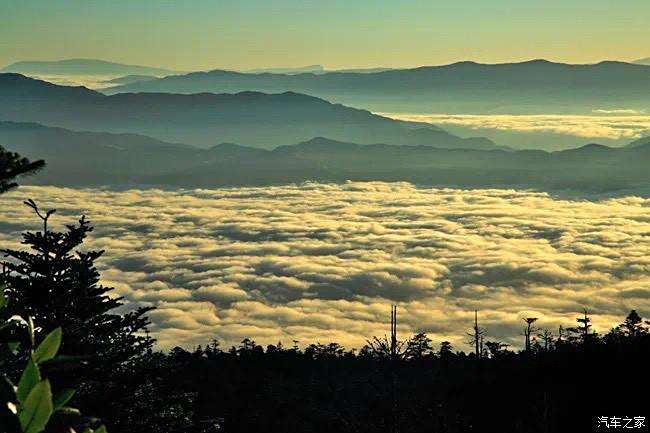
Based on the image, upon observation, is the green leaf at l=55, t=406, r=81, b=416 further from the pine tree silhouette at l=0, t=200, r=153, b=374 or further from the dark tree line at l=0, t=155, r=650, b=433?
the pine tree silhouette at l=0, t=200, r=153, b=374

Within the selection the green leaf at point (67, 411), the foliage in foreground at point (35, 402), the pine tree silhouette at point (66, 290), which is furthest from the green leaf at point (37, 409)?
the pine tree silhouette at point (66, 290)

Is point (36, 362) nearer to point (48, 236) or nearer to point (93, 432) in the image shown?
point (93, 432)

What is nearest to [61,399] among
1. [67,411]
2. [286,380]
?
[67,411]

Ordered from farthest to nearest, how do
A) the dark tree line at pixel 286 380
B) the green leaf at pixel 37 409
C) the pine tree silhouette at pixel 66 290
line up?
1. the dark tree line at pixel 286 380
2. the pine tree silhouette at pixel 66 290
3. the green leaf at pixel 37 409

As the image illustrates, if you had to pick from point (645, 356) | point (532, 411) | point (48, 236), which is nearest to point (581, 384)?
point (645, 356)

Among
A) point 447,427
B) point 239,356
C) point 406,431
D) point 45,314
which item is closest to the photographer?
point 45,314

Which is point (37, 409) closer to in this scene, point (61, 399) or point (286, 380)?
point (61, 399)

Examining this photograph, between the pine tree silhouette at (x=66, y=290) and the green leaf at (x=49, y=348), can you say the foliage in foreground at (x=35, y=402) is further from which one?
the pine tree silhouette at (x=66, y=290)
